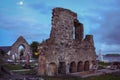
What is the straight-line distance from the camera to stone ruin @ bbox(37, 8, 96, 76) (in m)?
29.2

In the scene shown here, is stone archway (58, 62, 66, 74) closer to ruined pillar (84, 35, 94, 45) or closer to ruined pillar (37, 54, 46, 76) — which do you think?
ruined pillar (37, 54, 46, 76)

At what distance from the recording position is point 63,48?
31.0 m

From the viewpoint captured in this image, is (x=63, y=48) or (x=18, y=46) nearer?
(x=63, y=48)

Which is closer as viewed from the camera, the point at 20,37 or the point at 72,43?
the point at 72,43

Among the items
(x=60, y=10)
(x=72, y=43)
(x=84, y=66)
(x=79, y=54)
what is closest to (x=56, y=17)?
(x=60, y=10)

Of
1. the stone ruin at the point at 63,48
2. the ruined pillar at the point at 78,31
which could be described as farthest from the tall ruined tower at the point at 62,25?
the ruined pillar at the point at 78,31

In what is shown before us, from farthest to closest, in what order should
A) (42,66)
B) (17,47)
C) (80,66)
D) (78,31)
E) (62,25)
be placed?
(17,47), (78,31), (80,66), (62,25), (42,66)

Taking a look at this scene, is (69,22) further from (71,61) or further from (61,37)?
(71,61)

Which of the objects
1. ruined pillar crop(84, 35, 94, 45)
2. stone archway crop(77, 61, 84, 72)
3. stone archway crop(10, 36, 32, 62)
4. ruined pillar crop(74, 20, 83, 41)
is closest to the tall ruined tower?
ruined pillar crop(74, 20, 83, 41)

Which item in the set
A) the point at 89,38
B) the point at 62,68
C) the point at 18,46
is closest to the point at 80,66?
the point at 62,68

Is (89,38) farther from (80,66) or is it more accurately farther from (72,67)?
(72,67)

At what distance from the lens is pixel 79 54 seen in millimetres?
34062

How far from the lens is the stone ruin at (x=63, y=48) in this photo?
95.7 ft

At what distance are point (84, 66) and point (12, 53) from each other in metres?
31.6
